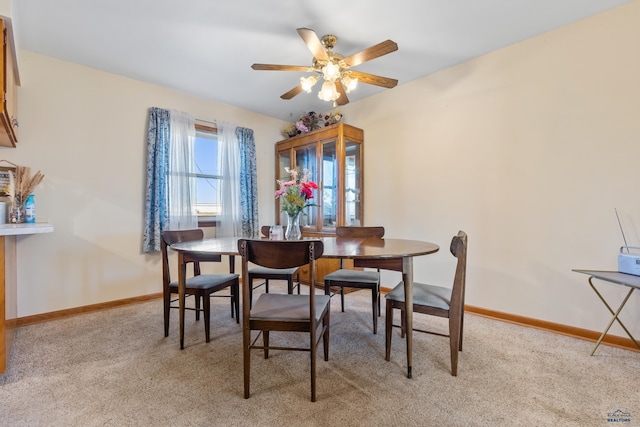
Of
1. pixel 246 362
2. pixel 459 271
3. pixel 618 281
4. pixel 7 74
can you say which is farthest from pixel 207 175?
pixel 618 281

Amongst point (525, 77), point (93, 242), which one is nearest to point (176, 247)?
point (93, 242)

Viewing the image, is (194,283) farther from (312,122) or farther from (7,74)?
(312,122)

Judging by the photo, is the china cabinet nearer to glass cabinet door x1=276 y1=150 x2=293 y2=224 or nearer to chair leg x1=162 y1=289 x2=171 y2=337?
glass cabinet door x1=276 y1=150 x2=293 y2=224

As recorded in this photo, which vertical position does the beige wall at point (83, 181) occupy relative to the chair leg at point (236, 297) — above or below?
above

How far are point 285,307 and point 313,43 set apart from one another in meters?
1.75

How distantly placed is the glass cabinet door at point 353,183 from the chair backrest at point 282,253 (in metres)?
2.24

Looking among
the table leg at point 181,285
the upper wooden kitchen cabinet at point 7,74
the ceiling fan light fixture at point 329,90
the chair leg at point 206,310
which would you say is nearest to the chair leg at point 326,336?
the chair leg at point 206,310

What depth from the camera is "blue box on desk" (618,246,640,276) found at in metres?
1.94

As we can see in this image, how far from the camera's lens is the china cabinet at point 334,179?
143 inches

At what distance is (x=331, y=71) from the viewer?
2188mm

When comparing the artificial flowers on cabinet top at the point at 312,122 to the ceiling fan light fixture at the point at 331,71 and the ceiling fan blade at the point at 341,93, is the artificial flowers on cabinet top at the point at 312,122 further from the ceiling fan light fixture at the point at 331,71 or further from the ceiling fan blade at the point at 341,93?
the ceiling fan light fixture at the point at 331,71

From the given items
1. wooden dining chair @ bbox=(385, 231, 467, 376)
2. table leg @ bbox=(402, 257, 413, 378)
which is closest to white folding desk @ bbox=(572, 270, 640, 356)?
wooden dining chair @ bbox=(385, 231, 467, 376)

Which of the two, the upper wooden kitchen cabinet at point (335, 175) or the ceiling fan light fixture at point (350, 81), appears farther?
the upper wooden kitchen cabinet at point (335, 175)

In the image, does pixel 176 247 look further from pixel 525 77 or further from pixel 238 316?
pixel 525 77
